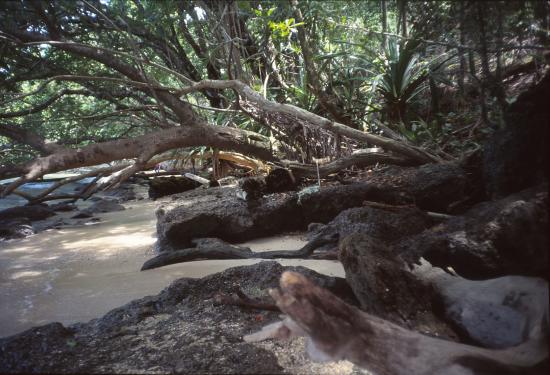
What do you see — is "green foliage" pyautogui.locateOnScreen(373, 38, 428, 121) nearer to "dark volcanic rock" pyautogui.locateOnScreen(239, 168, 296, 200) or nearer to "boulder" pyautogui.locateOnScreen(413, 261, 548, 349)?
"dark volcanic rock" pyautogui.locateOnScreen(239, 168, 296, 200)

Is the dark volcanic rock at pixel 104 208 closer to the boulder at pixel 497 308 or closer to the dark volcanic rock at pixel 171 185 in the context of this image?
the dark volcanic rock at pixel 171 185

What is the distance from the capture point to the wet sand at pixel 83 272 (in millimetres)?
2156

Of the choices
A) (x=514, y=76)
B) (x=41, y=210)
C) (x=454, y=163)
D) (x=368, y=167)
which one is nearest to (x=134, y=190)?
(x=41, y=210)

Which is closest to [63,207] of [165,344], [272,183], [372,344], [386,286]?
[272,183]

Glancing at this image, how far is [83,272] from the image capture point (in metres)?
3.07

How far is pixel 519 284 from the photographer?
4.20ft

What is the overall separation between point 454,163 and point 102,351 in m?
3.07

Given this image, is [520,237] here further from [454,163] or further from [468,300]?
[454,163]

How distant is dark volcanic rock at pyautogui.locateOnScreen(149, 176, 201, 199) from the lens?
768cm

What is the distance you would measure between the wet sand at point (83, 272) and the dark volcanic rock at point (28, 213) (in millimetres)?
1571

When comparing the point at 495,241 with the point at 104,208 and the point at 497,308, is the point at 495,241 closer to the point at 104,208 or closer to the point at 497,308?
the point at 497,308

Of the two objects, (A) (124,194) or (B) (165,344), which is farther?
(A) (124,194)

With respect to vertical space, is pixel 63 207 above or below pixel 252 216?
above

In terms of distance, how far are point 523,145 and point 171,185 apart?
23.4ft
